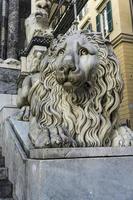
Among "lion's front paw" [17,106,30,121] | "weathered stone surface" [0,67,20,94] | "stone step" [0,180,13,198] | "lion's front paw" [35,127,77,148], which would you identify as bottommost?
"stone step" [0,180,13,198]

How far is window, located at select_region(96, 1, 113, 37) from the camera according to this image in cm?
1966

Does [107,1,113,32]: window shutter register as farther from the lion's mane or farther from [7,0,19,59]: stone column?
the lion's mane

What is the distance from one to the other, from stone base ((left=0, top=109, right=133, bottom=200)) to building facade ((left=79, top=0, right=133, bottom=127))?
13905 millimetres

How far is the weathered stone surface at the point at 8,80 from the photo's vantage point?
714cm

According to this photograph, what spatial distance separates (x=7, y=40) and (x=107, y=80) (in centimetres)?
698

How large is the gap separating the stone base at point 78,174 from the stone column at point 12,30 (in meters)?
6.51

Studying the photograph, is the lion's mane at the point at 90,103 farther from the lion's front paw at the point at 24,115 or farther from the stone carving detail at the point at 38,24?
the stone carving detail at the point at 38,24

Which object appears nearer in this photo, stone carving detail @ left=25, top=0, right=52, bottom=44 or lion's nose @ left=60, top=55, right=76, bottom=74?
lion's nose @ left=60, top=55, right=76, bottom=74

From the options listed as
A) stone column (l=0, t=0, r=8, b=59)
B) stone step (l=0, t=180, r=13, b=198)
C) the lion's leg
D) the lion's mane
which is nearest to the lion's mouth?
the lion's mane

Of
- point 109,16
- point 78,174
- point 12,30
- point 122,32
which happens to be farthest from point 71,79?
point 109,16

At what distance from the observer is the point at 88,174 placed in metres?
2.29

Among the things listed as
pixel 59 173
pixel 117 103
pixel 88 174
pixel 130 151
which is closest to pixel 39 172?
pixel 59 173

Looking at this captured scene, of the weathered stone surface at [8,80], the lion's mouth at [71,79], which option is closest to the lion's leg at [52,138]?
the lion's mouth at [71,79]

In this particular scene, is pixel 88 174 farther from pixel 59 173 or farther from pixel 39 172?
pixel 39 172
